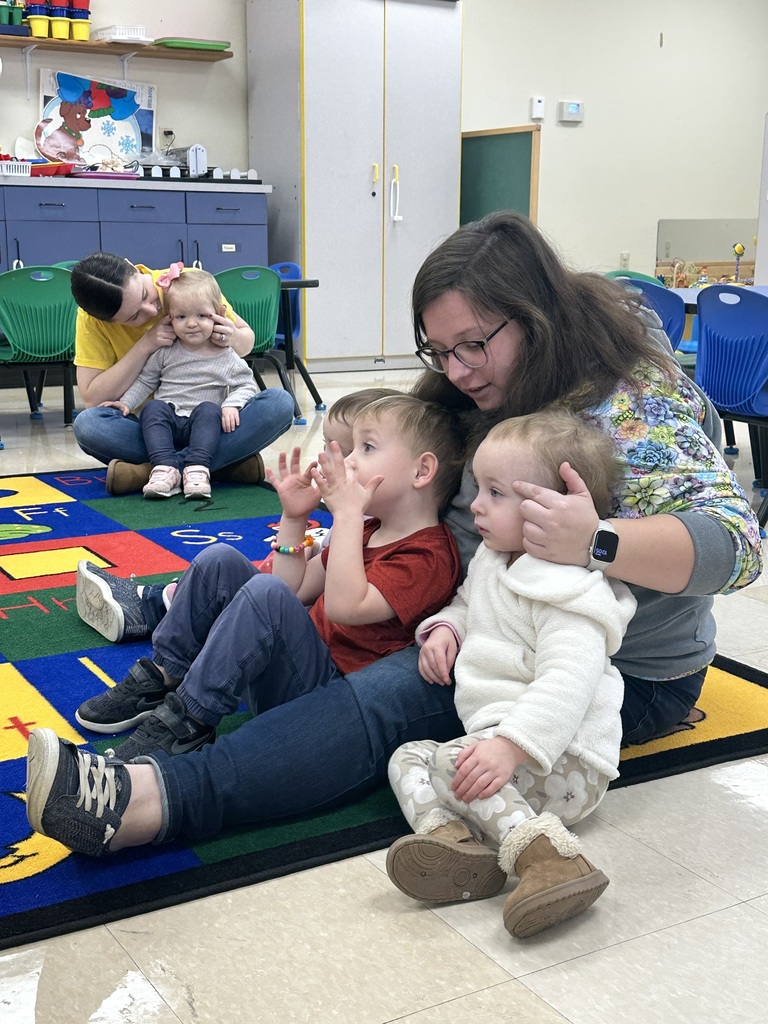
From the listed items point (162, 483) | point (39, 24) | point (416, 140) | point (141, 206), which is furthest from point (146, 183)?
point (162, 483)

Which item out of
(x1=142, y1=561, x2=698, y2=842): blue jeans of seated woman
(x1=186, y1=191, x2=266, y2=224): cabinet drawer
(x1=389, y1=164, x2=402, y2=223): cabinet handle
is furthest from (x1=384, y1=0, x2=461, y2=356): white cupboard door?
(x1=142, y1=561, x2=698, y2=842): blue jeans of seated woman

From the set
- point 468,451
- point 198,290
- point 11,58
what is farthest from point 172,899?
point 11,58

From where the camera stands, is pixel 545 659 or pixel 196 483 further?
pixel 196 483

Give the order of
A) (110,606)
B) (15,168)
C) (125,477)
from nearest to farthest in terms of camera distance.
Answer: (110,606), (125,477), (15,168)

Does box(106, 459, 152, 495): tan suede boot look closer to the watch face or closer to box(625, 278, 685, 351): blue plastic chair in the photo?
box(625, 278, 685, 351): blue plastic chair

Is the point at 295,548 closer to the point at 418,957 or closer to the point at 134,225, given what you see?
the point at 418,957

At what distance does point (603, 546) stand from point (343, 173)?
5.66 metres

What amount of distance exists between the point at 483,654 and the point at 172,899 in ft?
1.54

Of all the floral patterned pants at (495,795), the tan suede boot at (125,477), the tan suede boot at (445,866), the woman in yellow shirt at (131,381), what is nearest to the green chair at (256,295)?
the woman in yellow shirt at (131,381)

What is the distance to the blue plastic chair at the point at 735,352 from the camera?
3234 mm

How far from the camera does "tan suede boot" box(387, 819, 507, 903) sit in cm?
126

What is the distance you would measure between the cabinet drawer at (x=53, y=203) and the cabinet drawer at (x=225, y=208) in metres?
0.56

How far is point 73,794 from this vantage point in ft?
4.21

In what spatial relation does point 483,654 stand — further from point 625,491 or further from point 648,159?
point 648,159
